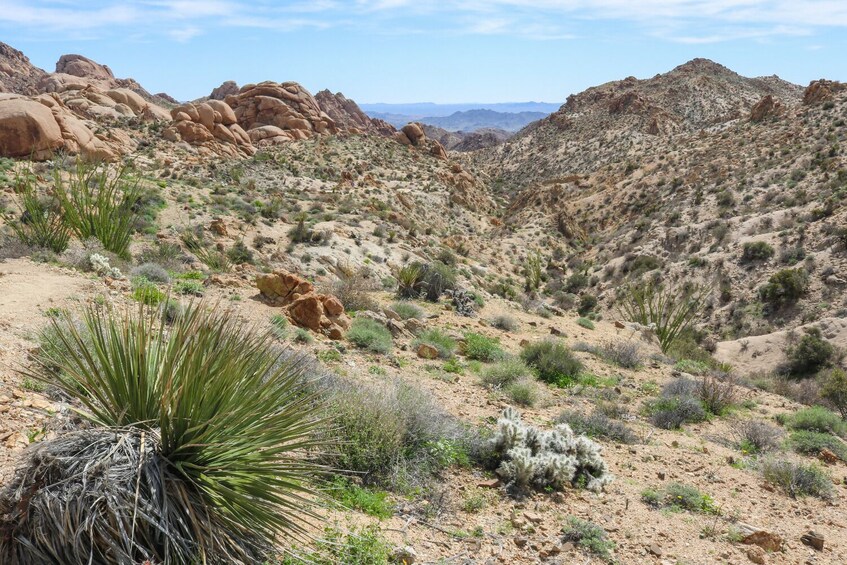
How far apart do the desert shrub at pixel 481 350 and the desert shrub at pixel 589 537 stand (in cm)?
535

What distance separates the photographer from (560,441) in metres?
5.87

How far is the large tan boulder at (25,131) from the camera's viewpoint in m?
22.8

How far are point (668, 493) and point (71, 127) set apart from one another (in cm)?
3017

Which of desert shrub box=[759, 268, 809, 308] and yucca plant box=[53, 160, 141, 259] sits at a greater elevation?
yucca plant box=[53, 160, 141, 259]

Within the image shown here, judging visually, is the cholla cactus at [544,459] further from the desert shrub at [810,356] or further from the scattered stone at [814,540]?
the desert shrub at [810,356]

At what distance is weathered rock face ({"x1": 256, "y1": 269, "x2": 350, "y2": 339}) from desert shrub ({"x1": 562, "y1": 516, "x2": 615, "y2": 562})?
5.52 meters

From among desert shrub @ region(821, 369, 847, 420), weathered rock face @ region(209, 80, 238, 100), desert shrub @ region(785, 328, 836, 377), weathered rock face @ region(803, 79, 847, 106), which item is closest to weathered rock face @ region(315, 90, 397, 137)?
weathered rock face @ region(209, 80, 238, 100)

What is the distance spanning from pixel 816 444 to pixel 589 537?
479cm

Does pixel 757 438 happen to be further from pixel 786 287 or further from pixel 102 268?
pixel 786 287

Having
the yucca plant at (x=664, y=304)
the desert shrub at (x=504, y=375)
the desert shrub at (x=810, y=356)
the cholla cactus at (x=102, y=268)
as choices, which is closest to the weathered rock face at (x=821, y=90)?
the yucca plant at (x=664, y=304)

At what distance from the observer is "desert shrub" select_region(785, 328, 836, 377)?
16.2 meters

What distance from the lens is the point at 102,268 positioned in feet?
32.3

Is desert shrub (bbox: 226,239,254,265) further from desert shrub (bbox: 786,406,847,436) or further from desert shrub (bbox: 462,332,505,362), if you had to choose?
desert shrub (bbox: 786,406,847,436)

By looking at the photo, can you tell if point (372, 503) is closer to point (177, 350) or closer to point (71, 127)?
point (177, 350)
